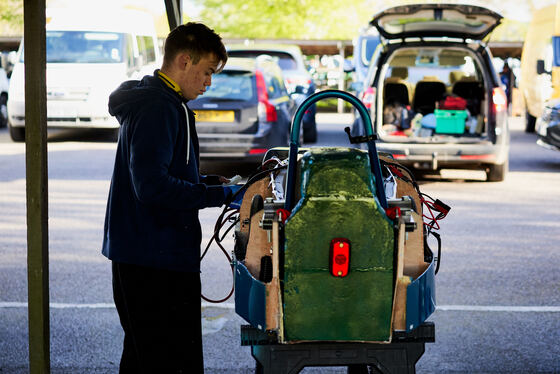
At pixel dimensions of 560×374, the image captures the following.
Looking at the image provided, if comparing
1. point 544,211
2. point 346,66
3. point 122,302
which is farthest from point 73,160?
point 122,302

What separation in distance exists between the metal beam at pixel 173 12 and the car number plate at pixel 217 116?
6.85 metres

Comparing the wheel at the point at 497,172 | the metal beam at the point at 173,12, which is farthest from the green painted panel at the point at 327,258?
the wheel at the point at 497,172

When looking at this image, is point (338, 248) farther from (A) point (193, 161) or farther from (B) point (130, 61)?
(B) point (130, 61)

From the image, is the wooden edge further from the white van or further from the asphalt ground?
the white van

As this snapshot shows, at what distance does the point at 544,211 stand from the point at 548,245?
80.4 inches

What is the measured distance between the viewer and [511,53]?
36.1 m

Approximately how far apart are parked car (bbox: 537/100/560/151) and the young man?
1110 cm

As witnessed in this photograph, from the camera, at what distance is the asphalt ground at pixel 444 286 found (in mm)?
5102

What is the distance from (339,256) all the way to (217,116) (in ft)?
31.6

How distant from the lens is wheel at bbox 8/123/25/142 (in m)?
18.6

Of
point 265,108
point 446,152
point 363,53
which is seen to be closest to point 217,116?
point 265,108

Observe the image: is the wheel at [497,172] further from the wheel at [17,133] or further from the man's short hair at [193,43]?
the wheel at [17,133]

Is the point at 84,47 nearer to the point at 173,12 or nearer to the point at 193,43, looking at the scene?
the point at 173,12

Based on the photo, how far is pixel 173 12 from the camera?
5355mm
